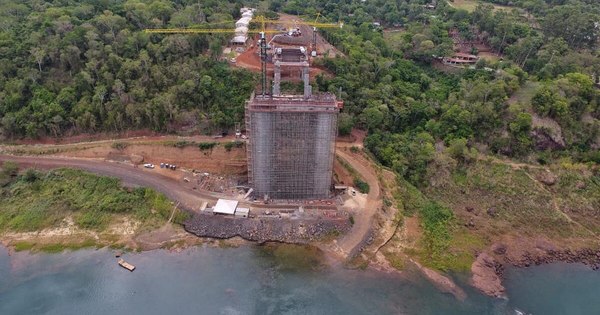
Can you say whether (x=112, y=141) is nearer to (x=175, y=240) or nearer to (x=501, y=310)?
(x=175, y=240)

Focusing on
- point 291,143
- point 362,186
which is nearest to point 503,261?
point 362,186

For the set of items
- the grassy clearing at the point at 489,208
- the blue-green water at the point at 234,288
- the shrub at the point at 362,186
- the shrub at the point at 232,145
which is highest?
the shrub at the point at 232,145

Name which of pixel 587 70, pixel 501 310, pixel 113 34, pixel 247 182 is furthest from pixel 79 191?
pixel 587 70

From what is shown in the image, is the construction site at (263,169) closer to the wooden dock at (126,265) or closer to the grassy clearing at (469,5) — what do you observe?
the wooden dock at (126,265)

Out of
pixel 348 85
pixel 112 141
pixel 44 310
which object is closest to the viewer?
pixel 44 310

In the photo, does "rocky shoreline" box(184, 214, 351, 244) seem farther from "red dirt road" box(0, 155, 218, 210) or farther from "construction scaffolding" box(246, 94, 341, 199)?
"construction scaffolding" box(246, 94, 341, 199)

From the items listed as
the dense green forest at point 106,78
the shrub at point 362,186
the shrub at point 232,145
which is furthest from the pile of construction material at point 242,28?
the shrub at point 362,186
